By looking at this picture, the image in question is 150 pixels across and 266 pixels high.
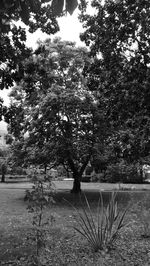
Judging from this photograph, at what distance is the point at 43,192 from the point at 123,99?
6466 mm

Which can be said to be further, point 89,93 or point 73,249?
point 89,93

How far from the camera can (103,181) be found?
1478 inches

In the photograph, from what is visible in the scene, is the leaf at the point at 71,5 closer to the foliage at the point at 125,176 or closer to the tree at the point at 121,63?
the tree at the point at 121,63

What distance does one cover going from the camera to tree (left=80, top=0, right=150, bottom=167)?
914 cm

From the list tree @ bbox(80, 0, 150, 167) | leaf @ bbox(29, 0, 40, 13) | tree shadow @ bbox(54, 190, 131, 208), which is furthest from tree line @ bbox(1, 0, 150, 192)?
tree shadow @ bbox(54, 190, 131, 208)

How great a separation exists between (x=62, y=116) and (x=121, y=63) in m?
6.17

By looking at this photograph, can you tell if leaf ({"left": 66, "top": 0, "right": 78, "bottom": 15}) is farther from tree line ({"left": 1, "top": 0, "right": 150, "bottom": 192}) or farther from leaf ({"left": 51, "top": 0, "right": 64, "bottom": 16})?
tree line ({"left": 1, "top": 0, "right": 150, "bottom": 192})

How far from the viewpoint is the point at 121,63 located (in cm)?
987

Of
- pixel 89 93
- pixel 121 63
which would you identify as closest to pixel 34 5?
pixel 121 63

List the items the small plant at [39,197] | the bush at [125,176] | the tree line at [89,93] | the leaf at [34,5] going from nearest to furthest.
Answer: the leaf at [34,5], the small plant at [39,197], the tree line at [89,93], the bush at [125,176]

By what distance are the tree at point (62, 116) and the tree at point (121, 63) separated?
3.44 meters

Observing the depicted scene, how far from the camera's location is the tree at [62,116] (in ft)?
46.1

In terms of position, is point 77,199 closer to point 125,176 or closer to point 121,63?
point 121,63

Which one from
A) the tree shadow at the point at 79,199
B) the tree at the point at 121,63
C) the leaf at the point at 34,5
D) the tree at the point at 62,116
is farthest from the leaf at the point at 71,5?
the tree at the point at 62,116
